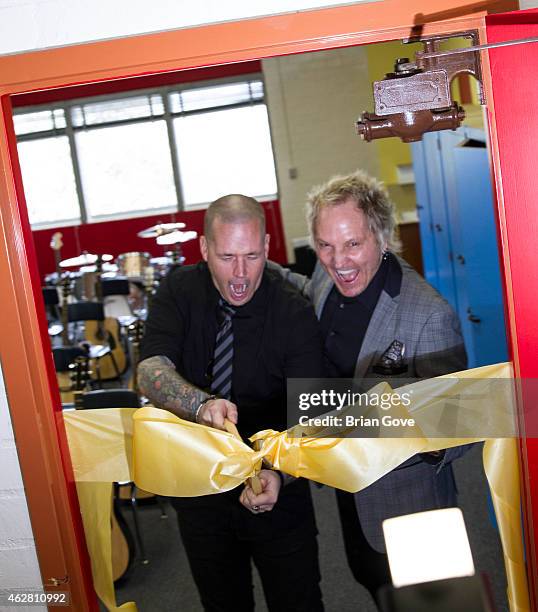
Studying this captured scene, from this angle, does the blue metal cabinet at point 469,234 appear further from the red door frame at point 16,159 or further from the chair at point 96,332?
the chair at point 96,332

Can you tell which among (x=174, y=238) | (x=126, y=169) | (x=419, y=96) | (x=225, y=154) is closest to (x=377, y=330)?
(x=419, y=96)

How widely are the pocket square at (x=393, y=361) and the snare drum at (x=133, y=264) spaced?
6.81m

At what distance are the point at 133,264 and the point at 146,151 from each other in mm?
3363

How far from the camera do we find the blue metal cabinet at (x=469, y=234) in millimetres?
4223

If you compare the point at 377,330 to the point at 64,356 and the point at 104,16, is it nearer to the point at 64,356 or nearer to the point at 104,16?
the point at 104,16

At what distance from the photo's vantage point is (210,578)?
8.68 ft

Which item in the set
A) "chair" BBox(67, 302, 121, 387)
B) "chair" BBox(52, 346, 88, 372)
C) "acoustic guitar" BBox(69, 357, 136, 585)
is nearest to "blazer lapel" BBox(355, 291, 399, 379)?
"acoustic guitar" BBox(69, 357, 136, 585)

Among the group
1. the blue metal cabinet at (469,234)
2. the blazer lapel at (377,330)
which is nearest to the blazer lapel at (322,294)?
the blazer lapel at (377,330)

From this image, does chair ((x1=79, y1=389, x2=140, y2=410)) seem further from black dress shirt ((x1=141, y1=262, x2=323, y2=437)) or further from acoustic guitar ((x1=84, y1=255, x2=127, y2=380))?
acoustic guitar ((x1=84, y1=255, x2=127, y2=380))

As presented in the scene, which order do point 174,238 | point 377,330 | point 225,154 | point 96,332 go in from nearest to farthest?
point 377,330 < point 174,238 < point 96,332 < point 225,154

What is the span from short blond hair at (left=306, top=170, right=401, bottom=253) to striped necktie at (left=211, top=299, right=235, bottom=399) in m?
0.42

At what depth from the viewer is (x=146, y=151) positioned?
12125mm

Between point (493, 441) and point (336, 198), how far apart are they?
0.91m

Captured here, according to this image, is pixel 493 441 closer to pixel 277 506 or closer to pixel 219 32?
pixel 277 506
